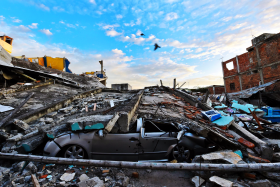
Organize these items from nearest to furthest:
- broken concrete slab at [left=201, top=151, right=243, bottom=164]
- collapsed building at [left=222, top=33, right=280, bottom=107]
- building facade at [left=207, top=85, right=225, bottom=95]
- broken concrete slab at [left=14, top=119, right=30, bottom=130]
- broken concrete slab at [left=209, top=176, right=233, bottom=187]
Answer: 1. broken concrete slab at [left=209, top=176, right=233, bottom=187]
2. broken concrete slab at [left=201, top=151, right=243, bottom=164]
3. broken concrete slab at [left=14, top=119, right=30, bottom=130]
4. collapsed building at [left=222, top=33, right=280, bottom=107]
5. building facade at [left=207, top=85, right=225, bottom=95]

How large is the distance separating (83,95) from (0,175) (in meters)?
6.74

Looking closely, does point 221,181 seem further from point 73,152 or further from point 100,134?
point 73,152

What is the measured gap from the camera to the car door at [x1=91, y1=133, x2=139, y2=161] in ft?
11.7

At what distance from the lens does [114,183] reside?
2508 millimetres

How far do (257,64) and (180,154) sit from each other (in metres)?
21.1

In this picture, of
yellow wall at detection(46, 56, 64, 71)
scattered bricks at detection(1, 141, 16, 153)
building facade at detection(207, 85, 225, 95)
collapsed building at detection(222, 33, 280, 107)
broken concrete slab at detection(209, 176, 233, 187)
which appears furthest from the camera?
building facade at detection(207, 85, 225, 95)

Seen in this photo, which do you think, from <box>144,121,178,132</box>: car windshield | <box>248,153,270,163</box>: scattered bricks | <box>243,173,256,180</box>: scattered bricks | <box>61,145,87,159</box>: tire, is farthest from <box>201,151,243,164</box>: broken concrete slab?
<box>61,145,87,159</box>: tire

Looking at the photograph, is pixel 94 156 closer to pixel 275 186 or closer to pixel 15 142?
pixel 15 142

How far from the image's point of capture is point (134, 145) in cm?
361

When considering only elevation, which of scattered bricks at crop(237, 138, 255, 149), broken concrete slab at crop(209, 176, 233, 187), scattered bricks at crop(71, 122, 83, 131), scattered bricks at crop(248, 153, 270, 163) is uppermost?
scattered bricks at crop(71, 122, 83, 131)

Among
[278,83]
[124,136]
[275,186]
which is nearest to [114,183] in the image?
[124,136]

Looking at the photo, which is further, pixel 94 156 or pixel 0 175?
pixel 94 156

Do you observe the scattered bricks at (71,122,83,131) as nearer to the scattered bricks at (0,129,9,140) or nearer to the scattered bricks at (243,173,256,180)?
the scattered bricks at (0,129,9,140)

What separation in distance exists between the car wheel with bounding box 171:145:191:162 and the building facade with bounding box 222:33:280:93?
19.5m
